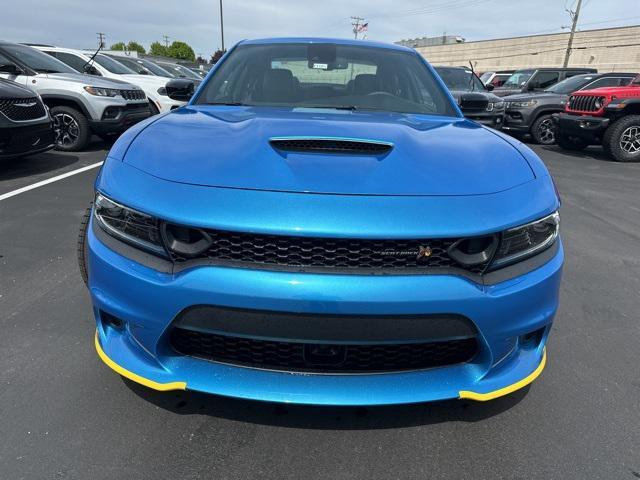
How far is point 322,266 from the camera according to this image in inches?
58.6

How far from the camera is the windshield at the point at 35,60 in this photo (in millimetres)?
7496

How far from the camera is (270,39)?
3281 mm

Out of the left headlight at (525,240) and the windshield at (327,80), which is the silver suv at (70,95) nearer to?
the windshield at (327,80)

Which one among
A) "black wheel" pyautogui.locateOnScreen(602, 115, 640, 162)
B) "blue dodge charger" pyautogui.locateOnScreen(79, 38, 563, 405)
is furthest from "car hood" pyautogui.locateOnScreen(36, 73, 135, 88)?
"black wheel" pyautogui.locateOnScreen(602, 115, 640, 162)

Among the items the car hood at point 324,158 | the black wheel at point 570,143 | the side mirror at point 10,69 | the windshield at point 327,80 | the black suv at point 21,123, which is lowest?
the black wheel at point 570,143

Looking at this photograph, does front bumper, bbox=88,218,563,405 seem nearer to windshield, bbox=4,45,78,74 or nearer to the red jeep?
windshield, bbox=4,45,78,74

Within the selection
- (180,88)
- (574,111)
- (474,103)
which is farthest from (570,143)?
(180,88)

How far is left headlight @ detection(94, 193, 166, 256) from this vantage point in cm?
156

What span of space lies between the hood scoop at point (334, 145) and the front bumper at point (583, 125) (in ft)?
29.3

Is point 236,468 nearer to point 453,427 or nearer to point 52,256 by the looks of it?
point 453,427

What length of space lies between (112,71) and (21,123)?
18.1ft

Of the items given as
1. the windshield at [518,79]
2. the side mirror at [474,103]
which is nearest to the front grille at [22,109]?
the side mirror at [474,103]

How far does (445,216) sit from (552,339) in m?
1.56

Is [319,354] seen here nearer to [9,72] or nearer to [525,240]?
[525,240]
